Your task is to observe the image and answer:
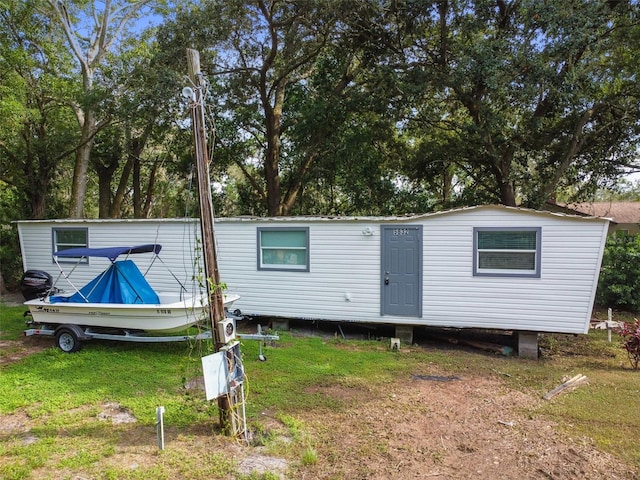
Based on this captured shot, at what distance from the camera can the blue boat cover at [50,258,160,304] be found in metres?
6.57

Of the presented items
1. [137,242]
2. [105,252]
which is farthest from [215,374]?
[137,242]

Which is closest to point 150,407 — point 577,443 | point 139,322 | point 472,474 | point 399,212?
point 139,322

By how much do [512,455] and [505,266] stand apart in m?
4.06

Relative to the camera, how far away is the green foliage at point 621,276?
408 inches

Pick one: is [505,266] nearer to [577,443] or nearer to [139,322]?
[577,443]

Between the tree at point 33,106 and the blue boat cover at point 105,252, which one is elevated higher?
the tree at point 33,106

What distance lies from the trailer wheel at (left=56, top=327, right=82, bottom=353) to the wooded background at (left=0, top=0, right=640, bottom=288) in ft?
21.8

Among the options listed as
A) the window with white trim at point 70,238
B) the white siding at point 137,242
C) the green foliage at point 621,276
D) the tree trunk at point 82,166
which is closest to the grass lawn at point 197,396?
the white siding at point 137,242

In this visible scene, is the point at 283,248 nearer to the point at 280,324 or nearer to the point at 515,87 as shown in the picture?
the point at 280,324

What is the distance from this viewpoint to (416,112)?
41.7 ft

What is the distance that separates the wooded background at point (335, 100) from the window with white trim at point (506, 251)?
12.6ft

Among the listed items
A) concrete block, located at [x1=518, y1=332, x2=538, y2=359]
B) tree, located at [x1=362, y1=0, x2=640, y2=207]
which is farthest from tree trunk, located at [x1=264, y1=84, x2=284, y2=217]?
concrete block, located at [x1=518, y1=332, x2=538, y2=359]

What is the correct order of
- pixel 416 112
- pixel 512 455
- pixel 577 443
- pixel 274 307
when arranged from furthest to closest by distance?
1. pixel 416 112
2. pixel 274 307
3. pixel 577 443
4. pixel 512 455

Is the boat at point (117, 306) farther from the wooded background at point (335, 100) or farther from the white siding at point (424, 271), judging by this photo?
the wooded background at point (335, 100)
